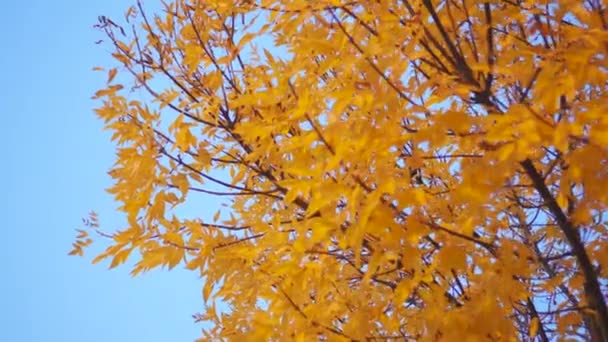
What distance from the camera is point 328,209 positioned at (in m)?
1.37

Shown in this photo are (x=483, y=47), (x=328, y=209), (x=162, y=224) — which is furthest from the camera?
(x=162, y=224)

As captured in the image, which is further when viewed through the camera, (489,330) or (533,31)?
(533,31)

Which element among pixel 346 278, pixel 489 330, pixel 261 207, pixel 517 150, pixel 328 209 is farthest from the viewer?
pixel 261 207

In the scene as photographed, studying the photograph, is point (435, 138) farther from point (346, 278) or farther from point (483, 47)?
point (346, 278)

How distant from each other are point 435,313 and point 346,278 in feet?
2.50

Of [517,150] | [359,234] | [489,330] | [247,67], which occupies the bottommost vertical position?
[489,330]

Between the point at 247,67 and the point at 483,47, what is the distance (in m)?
1.00

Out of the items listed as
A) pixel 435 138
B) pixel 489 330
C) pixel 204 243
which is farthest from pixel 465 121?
pixel 204 243

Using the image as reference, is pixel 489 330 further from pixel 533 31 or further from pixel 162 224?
pixel 162 224

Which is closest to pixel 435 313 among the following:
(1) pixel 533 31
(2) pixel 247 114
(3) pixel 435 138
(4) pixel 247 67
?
(3) pixel 435 138

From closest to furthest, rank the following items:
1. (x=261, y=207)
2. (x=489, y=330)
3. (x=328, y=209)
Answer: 1. (x=489, y=330)
2. (x=328, y=209)
3. (x=261, y=207)

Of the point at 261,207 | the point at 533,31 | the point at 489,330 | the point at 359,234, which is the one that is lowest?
the point at 489,330

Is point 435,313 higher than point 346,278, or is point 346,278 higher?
point 346,278

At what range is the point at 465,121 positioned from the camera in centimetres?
114
